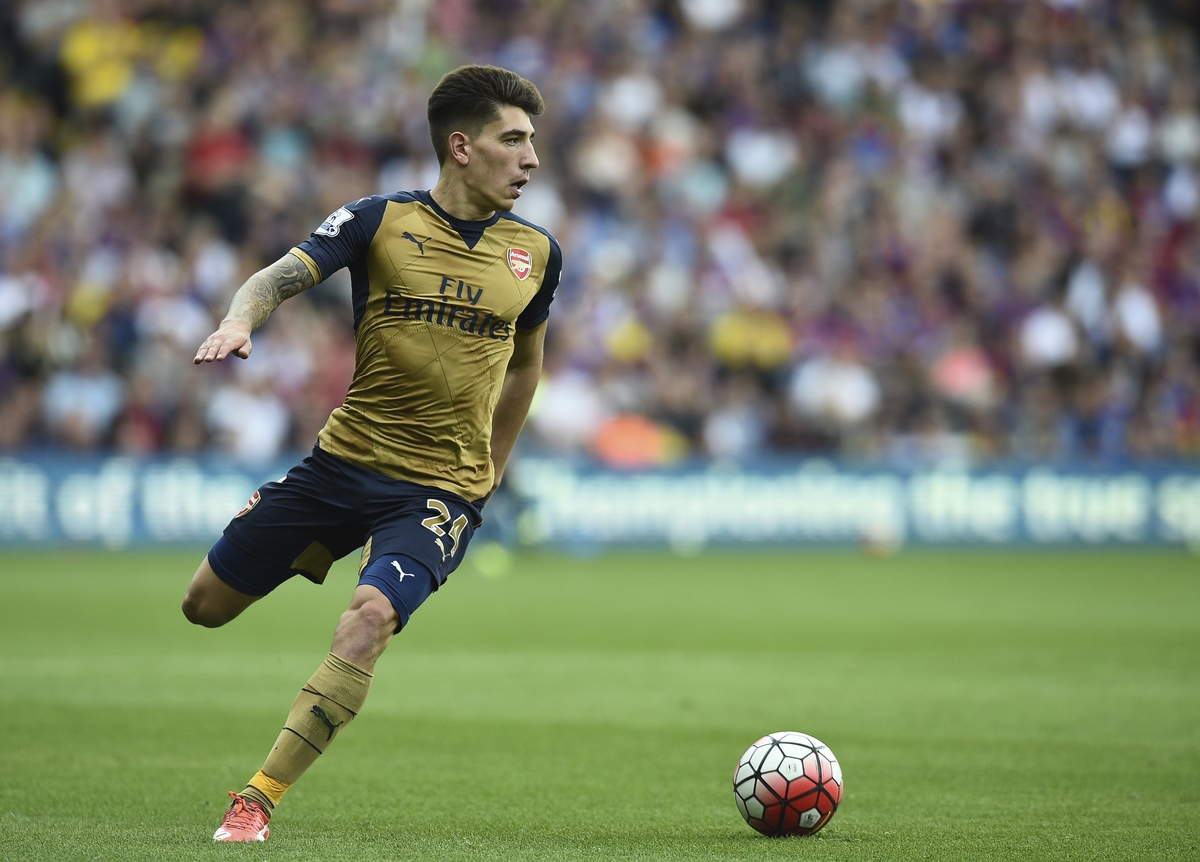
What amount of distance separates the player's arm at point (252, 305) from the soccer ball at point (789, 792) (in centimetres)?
239

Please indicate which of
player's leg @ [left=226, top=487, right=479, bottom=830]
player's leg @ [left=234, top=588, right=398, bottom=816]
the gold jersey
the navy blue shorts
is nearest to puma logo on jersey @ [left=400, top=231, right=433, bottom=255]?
the gold jersey

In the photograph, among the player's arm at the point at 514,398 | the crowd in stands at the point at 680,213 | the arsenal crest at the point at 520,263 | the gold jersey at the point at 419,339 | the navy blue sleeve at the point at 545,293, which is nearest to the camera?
the gold jersey at the point at 419,339

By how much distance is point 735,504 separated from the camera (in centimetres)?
2175

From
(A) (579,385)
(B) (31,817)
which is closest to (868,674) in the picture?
(B) (31,817)

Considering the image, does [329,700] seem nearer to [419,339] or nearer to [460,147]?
[419,339]

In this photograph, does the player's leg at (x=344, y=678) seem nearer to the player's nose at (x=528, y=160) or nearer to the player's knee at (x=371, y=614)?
the player's knee at (x=371, y=614)

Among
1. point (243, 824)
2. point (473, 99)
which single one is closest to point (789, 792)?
point (243, 824)

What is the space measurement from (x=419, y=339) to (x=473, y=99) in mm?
943

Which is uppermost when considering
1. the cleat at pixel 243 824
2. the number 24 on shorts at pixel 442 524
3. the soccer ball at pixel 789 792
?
the number 24 on shorts at pixel 442 524

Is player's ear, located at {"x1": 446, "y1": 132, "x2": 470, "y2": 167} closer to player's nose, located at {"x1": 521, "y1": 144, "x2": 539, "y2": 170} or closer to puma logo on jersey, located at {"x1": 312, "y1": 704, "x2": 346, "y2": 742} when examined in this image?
player's nose, located at {"x1": 521, "y1": 144, "x2": 539, "y2": 170}

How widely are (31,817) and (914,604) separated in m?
10.9

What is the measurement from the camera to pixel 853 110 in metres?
26.3

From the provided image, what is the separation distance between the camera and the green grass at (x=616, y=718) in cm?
595

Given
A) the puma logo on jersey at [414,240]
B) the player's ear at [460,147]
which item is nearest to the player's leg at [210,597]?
the puma logo on jersey at [414,240]
